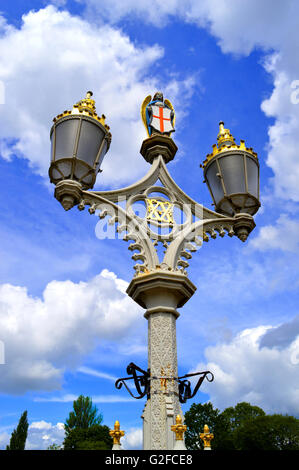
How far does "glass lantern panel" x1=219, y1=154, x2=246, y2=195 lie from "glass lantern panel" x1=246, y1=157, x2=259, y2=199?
11 cm

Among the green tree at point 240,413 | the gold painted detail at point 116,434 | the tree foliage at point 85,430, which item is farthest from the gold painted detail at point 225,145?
the green tree at point 240,413

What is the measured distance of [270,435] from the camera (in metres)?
40.9

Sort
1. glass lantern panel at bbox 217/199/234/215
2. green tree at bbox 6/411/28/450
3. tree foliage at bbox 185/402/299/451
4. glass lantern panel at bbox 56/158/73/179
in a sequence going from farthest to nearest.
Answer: green tree at bbox 6/411/28/450 → tree foliage at bbox 185/402/299/451 → glass lantern panel at bbox 217/199/234/215 → glass lantern panel at bbox 56/158/73/179

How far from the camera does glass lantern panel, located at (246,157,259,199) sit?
6008 mm

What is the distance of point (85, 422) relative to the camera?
5288 cm

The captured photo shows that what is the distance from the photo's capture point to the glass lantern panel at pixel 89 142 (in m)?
5.33

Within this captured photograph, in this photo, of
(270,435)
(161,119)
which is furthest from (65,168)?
(270,435)

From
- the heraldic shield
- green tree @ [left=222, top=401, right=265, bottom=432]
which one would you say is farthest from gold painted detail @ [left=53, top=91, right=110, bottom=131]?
green tree @ [left=222, top=401, right=265, bottom=432]

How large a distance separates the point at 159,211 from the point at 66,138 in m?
1.59

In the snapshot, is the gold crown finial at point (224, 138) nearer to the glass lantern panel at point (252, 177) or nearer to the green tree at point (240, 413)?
the glass lantern panel at point (252, 177)

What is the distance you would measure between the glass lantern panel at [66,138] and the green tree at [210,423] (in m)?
A: 40.7

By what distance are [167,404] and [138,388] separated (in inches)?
14.4

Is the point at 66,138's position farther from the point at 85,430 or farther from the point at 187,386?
the point at 85,430

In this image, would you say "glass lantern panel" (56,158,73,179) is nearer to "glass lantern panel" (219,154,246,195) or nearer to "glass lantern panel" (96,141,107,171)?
"glass lantern panel" (96,141,107,171)
